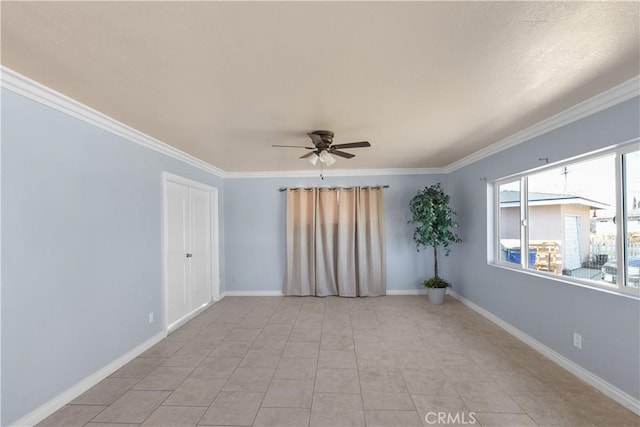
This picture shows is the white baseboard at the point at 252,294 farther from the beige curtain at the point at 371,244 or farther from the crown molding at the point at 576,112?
the crown molding at the point at 576,112

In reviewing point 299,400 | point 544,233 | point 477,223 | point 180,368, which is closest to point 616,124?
point 544,233

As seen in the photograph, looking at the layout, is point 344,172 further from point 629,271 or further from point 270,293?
point 629,271

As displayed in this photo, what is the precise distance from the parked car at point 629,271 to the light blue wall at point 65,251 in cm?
442

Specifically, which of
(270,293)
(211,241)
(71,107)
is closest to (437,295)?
(270,293)

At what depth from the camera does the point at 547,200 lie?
10.2 feet

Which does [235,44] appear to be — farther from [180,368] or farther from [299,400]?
[180,368]

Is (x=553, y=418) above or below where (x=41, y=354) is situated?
below

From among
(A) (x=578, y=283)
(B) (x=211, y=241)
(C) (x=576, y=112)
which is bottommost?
(A) (x=578, y=283)

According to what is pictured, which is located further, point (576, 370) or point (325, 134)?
point (325, 134)

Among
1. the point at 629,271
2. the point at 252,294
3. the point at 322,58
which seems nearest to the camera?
the point at 322,58

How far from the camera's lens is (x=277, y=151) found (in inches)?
151

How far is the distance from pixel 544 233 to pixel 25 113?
188 inches

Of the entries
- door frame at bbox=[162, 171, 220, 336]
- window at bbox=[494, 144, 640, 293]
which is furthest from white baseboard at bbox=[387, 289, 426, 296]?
door frame at bbox=[162, 171, 220, 336]

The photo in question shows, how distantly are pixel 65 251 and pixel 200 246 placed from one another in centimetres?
241
